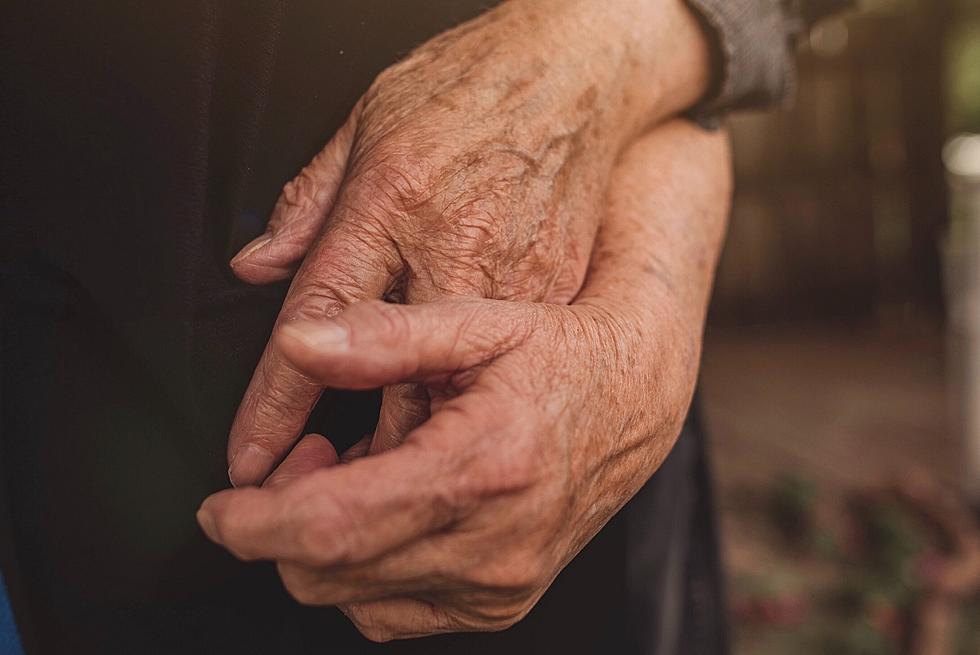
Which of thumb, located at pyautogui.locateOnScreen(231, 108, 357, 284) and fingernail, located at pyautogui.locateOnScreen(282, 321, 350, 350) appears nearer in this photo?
fingernail, located at pyautogui.locateOnScreen(282, 321, 350, 350)

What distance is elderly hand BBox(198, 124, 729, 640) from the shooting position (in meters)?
0.44

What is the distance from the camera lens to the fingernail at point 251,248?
0.60 meters

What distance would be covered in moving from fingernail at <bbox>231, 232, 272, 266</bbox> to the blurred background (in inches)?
86.5

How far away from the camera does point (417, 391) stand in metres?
0.55

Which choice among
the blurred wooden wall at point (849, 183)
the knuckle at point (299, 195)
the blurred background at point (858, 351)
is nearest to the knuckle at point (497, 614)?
the knuckle at point (299, 195)

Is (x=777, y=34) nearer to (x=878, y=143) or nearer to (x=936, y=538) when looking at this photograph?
(x=936, y=538)

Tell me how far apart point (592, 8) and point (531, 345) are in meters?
0.36

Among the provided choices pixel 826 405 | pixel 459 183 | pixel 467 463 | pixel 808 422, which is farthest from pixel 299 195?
pixel 826 405

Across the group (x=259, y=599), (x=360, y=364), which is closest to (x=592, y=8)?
(x=360, y=364)

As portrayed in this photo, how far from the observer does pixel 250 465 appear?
549 millimetres

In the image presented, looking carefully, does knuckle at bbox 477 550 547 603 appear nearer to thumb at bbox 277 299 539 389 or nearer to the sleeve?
thumb at bbox 277 299 539 389

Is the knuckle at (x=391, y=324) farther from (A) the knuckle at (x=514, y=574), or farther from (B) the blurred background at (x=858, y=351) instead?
(B) the blurred background at (x=858, y=351)

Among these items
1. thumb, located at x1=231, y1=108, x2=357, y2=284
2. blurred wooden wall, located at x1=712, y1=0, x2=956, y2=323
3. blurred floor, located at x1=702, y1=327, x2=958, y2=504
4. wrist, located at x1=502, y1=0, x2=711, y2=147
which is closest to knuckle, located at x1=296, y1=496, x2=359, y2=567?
thumb, located at x1=231, y1=108, x2=357, y2=284

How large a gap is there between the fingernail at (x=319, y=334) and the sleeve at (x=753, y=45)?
21.8 inches
